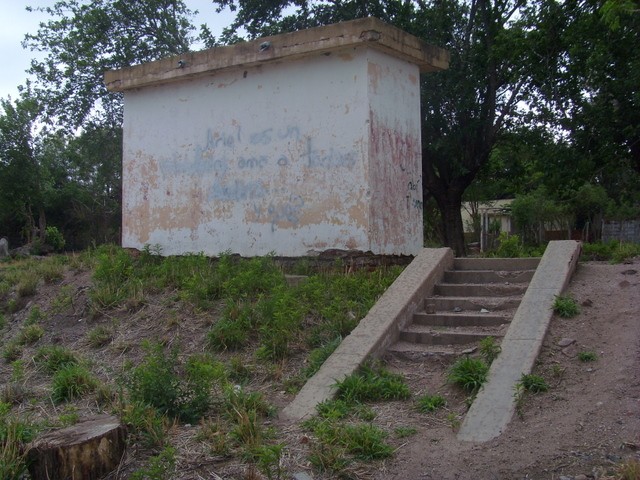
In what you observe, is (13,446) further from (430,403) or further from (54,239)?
(54,239)


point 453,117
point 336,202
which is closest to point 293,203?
point 336,202

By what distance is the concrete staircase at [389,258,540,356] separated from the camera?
22.2ft

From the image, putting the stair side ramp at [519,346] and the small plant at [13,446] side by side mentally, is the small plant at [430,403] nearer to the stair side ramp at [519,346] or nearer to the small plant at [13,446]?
the stair side ramp at [519,346]

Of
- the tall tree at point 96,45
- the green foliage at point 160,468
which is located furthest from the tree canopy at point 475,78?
the green foliage at point 160,468

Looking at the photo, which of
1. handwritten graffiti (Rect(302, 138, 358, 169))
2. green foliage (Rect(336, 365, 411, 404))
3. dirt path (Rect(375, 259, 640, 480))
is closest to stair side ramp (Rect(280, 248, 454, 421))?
green foliage (Rect(336, 365, 411, 404))

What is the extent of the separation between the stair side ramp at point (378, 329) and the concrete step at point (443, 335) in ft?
0.40

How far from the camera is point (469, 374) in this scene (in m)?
5.81

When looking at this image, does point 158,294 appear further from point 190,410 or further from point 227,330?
point 190,410

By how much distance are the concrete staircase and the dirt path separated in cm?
53

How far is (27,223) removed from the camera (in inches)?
1096

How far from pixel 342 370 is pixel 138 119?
6715mm

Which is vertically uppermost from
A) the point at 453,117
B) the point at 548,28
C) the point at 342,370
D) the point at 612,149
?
the point at 548,28

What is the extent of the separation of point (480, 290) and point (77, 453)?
4.79 meters

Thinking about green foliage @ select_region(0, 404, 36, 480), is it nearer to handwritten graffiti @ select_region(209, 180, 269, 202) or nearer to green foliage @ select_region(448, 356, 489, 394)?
green foliage @ select_region(448, 356, 489, 394)
